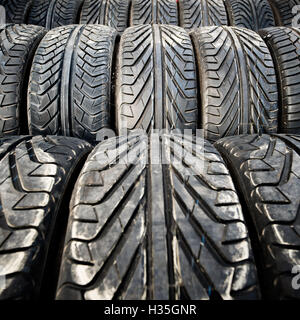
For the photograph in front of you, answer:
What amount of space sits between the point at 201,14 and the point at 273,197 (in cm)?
169

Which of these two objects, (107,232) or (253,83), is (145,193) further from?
(253,83)

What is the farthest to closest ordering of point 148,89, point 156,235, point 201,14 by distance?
point 201,14
point 148,89
point 156,235

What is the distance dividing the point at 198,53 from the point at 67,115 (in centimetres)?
62

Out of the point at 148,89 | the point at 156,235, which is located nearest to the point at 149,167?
the point at 156,235

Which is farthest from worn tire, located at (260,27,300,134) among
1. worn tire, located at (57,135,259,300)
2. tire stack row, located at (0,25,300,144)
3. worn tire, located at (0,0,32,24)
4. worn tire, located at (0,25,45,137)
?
worn tire, located at (0,0,32,24)

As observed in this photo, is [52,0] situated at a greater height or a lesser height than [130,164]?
greater

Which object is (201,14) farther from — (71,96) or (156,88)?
(71,96)

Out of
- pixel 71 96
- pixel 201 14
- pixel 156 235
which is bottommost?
pixel 156 235

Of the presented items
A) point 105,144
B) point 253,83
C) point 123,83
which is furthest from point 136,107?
point 253,83

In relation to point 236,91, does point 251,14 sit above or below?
above

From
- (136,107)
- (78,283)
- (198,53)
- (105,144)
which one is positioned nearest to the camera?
(78,283)

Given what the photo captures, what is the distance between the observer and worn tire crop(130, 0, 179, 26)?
6.04ft

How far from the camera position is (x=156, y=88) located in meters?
1.01

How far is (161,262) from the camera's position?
0.52 metres
